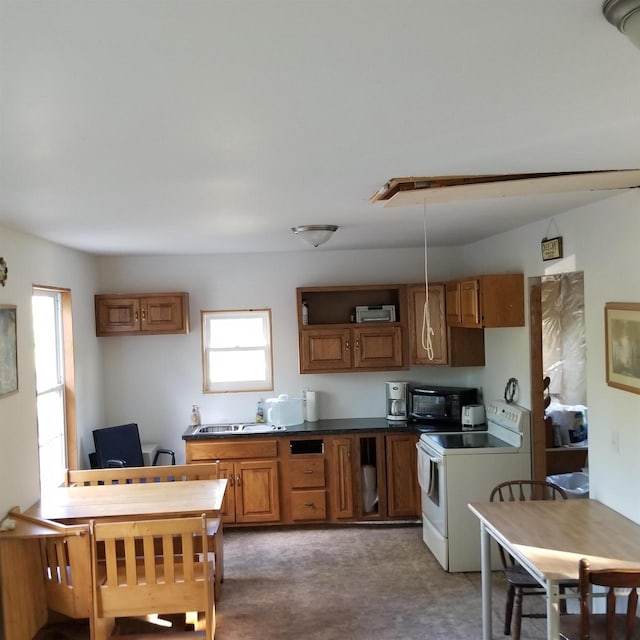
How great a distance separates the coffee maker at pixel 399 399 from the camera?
18.8 feet

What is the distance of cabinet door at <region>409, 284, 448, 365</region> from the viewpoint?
214 inches

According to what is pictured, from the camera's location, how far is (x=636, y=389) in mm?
2973

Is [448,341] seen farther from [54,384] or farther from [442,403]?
[54,384]

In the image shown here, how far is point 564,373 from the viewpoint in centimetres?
569

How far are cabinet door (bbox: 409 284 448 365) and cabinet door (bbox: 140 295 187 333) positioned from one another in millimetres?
2116

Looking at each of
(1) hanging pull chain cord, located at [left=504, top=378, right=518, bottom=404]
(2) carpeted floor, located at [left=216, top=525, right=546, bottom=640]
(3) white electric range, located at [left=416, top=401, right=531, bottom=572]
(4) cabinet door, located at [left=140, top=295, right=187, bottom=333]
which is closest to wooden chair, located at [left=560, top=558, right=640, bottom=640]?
(2) carpeted floor, located at [left=216, top=525, right=546, bottom=640]

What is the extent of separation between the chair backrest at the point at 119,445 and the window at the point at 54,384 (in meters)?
0.22

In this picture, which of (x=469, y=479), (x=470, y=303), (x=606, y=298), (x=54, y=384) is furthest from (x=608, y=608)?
(x=54, y=384)

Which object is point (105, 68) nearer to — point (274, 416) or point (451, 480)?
point (451, 480)

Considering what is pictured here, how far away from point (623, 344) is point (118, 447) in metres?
3.94

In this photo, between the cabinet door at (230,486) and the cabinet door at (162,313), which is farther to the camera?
the cabinet door at (162,313)

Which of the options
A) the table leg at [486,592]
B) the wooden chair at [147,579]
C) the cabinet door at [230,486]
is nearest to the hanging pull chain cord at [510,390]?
the table leg at [486,592]

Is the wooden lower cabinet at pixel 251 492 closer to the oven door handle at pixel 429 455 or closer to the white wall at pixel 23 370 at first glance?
the oven door handle at pixel 429 455

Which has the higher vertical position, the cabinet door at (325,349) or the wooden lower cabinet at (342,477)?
the cabinet door at (325,349)
